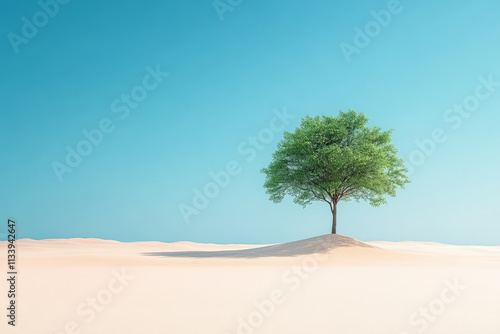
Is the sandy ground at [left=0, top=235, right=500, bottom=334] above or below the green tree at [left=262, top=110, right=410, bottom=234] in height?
below

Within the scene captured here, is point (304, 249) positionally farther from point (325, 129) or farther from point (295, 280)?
point (295, 280)

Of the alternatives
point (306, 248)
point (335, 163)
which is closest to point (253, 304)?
point (306, 248)

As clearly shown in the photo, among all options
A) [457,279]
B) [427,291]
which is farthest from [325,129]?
[427,291]

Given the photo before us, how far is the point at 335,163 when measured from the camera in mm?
29781

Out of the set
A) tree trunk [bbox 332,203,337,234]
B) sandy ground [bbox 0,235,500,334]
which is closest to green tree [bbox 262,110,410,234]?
tree trunk [bbox 332,203,337,234]

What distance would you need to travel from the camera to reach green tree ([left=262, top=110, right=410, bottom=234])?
30.2 m

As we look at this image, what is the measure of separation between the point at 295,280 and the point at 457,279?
6180 mm

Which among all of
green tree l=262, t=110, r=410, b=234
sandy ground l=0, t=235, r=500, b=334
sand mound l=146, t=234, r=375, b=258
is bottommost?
sandy ground l=0, t=235, r=500, b=334

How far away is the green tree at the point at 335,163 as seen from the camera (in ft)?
99.0

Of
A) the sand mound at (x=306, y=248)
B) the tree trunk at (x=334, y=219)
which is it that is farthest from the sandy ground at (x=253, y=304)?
the tree trunk at (x=334, y=219)

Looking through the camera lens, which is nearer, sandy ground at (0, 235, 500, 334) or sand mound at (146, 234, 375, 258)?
sandy ground at (0, 235, 500, 334)

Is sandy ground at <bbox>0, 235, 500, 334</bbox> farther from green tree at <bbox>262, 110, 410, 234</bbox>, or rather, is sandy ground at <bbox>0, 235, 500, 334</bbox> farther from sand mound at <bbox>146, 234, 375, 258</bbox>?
green tree at <bbox>262, 110, 410, 234</bbox>

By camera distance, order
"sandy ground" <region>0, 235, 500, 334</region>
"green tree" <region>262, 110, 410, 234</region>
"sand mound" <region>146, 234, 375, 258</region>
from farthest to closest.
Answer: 1. "green tree" <region>262, 110, 410, 234</region>
2. "sand mound" <region>146, 234, 375, 258</region>
3. "sandy ground" <region>0, 235, 500, 334</region>

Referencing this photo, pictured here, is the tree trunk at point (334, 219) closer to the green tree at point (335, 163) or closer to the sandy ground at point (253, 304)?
the green tree at point (335, 163)
